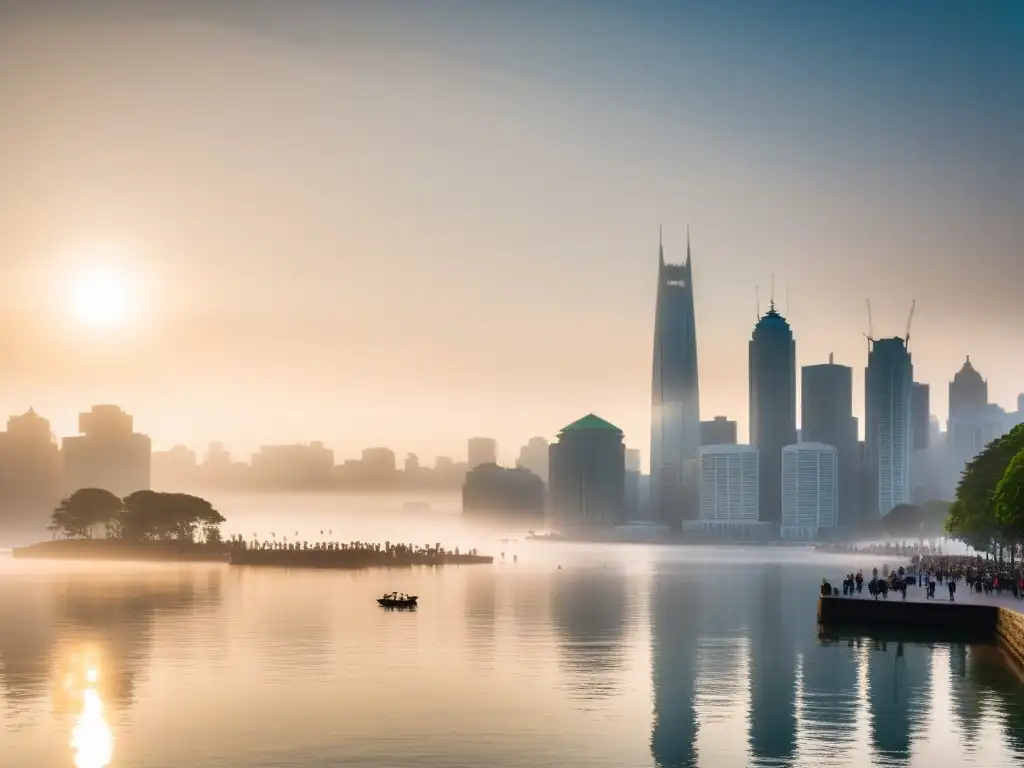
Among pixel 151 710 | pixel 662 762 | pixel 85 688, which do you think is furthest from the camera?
pixel 85 688

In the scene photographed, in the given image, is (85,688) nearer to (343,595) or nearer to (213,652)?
(213,652)

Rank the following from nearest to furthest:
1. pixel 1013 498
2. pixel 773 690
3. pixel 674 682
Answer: pixel 773 690
pixel 674 682
pixel 1013 498

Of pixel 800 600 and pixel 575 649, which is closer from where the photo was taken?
pixel 575 649

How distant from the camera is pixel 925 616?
118 meters

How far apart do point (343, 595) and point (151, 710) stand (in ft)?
325

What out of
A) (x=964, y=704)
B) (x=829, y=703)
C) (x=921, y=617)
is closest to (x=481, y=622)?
(x=921, y=617)

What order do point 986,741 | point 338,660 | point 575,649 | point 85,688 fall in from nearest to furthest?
point 986,741 < point 85,688 < point 338,660 < point 575,649

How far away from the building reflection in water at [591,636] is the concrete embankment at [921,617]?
18.0 m

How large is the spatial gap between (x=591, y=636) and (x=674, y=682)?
100ft

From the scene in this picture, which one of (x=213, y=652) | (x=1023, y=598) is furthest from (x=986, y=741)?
(x=1023, y=598)

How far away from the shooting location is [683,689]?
83438 millimetres

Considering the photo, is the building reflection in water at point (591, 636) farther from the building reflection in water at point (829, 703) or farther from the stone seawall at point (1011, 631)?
the stone seawall at point (1011, 631)

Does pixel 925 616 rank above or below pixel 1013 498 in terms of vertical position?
below

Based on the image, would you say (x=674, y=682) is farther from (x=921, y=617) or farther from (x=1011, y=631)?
(x=921, y=617)
